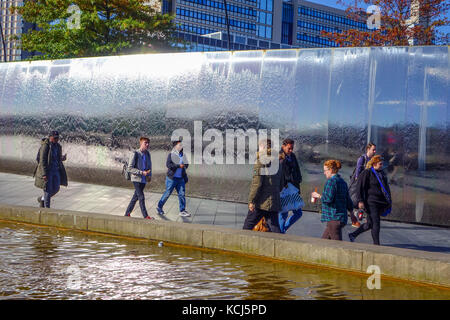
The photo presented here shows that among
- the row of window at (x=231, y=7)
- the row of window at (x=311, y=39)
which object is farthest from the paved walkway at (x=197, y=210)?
the row of window at (x=311, y=39)

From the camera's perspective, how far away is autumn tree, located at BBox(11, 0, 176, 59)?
1182 inches

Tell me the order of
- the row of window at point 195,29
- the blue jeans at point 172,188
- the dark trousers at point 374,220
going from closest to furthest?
the dark trousers at point 374,220 → the blue jeans at point 172,188 → the row of window at point 195,29

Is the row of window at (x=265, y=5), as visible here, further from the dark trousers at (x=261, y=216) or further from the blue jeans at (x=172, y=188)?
the dark trousers at (x=261, y=216)

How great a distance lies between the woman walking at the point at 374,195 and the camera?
9.03 metres

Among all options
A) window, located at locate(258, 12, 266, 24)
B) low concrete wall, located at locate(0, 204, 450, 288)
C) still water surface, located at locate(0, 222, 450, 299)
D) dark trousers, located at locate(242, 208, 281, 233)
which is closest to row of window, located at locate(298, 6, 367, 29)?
window, located at locate(258, 12, 266, 24)

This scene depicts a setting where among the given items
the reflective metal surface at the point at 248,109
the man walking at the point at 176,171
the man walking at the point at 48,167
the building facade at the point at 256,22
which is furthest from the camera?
the building facade at the point at 256,22

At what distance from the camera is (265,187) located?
27.9ft

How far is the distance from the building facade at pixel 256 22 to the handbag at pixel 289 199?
277 ft

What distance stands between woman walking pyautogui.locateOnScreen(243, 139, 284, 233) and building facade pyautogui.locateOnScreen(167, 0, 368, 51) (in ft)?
279

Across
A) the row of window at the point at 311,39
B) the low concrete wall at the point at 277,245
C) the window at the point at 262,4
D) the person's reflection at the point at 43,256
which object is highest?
the window at the point at 262,4

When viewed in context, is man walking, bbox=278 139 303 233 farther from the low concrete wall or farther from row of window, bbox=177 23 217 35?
row of window, bbox=177 23 217 35

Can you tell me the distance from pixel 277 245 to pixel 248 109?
763cm

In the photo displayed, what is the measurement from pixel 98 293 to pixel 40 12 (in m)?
28.9

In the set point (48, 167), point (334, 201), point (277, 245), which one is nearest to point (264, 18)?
point (48, 167)
